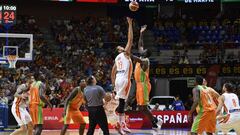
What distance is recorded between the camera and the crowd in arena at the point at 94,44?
2669cm

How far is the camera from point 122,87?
42.1ft

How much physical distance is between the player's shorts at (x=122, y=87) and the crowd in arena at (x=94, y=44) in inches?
459

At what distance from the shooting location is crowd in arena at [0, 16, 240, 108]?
26.7 metres

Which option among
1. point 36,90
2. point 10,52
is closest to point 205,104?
point 36,90

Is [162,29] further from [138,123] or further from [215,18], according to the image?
[138,123]

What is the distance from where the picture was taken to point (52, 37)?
30.5 m

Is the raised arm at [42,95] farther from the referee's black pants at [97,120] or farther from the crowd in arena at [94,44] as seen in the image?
the crowd in arena at [94,44]

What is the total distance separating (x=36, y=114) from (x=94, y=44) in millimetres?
17676

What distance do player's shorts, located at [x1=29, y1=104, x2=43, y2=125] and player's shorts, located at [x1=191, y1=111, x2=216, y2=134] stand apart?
3.75m

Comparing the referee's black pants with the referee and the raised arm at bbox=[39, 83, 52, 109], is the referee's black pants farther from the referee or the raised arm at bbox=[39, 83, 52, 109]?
the raised arm at bbox=[39, 83, 52, 109]

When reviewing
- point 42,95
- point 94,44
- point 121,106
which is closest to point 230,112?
point 121,106

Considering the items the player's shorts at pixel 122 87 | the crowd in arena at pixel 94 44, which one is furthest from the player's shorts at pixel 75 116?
the crowd in arena at pixel 94 44

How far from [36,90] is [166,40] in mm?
19787

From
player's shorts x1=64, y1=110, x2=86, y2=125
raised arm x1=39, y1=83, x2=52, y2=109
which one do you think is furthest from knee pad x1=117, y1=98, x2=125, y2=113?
raised arm x1=39, y1=83, x2=52, y2=109
